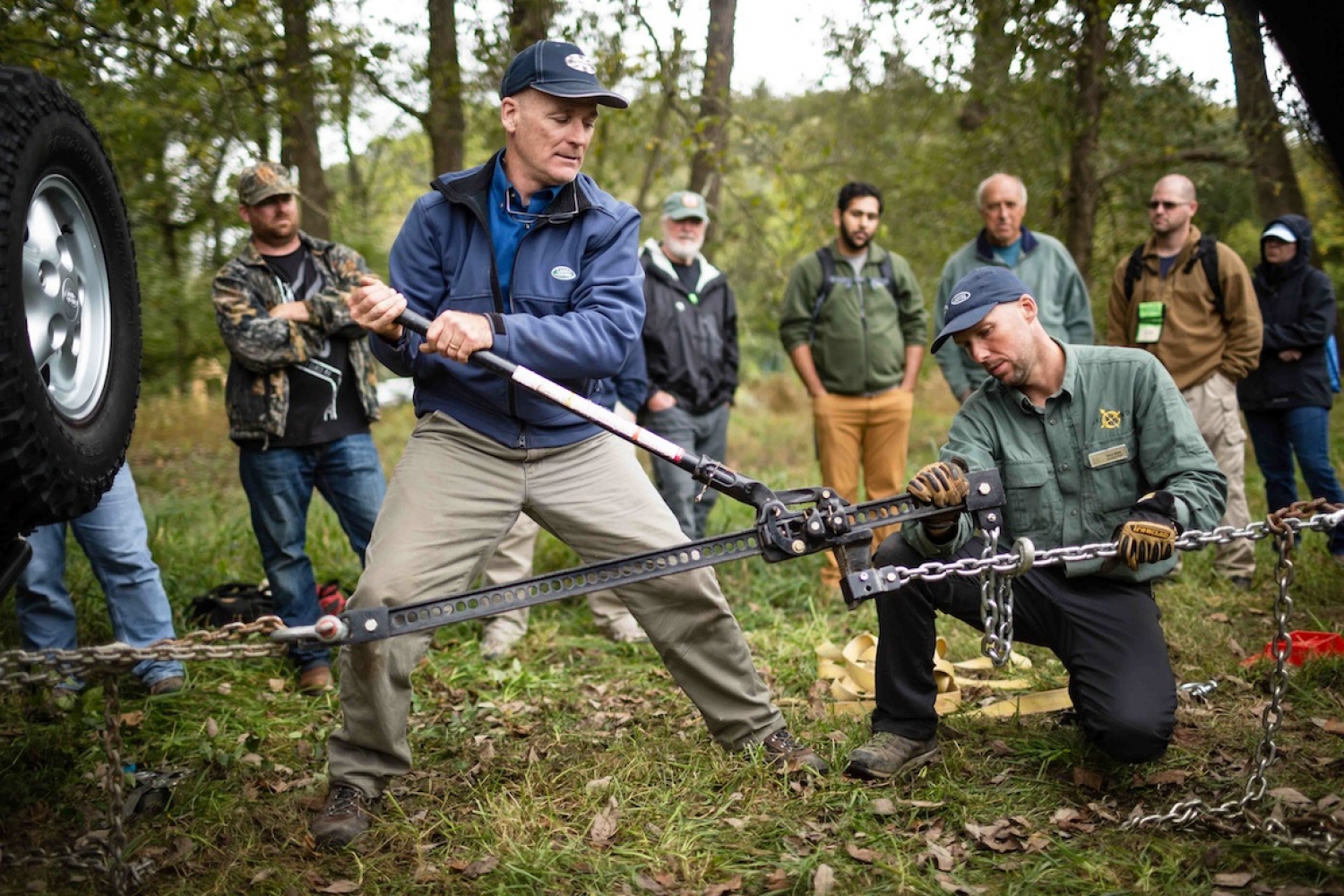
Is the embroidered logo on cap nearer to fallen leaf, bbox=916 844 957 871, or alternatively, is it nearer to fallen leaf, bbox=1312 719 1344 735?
fallen leaf, bbox=916 844 957 871

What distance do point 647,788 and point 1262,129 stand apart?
8.60m

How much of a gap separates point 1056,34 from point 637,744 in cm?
588

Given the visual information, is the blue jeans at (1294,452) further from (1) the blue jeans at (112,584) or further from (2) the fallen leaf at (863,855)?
(1) the blue jeans at (112,584)

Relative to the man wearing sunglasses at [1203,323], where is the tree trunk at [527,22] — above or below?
above

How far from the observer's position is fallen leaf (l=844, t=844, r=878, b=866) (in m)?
3.41

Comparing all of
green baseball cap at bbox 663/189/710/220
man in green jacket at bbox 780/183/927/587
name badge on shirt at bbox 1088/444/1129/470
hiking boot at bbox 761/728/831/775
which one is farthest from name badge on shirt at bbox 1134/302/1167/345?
hiking boot at bbox 761/728/831/775

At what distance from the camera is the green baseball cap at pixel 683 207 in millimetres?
6867

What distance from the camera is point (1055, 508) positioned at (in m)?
3.98

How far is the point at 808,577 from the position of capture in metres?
6.94

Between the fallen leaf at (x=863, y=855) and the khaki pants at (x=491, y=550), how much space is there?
693 millimetres

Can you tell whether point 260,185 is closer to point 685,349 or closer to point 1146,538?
point 685,349

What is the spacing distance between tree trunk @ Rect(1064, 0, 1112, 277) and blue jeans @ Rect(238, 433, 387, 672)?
6.60 m

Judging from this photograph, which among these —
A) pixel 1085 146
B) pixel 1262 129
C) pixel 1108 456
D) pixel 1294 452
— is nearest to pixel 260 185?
pixel 1108 456

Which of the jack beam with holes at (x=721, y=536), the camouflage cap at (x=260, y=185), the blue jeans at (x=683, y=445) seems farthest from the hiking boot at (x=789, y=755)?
the camouflage cap at (x=260, y=185)
